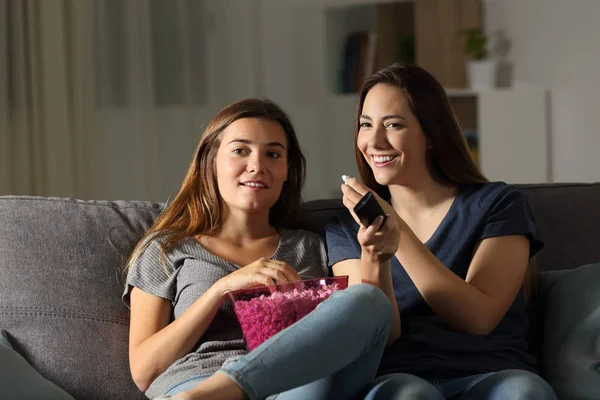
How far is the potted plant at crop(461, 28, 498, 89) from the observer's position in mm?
4703

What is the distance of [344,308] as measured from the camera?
161 cm

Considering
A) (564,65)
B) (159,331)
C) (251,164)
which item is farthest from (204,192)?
(564,65)

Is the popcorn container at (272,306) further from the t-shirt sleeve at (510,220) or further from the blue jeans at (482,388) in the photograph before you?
the t-shirt sleeve at (510,220)

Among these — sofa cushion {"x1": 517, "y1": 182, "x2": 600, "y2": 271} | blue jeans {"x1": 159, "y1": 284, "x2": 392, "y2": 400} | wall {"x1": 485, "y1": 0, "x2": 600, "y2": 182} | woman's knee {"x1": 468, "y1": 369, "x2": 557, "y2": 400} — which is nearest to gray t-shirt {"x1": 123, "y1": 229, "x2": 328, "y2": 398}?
blue jeans {"x1": 159, "y1": 284, "x2": 392, "y2": 400}

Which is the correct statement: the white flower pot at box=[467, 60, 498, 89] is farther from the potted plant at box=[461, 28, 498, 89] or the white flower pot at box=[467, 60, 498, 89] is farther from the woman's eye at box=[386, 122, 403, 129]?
the woman's eye at box=[386, 122, 403, 129]

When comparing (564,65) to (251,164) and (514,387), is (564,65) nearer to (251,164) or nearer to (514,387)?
(251,164)

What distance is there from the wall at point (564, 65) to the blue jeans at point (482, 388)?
3057 millimetres

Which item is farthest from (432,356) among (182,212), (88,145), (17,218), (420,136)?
(88,145)

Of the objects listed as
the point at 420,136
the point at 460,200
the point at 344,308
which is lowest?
the point at 344,308

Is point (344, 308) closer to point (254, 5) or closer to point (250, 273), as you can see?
point (250, 273)

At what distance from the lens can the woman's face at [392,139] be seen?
1.99 meters

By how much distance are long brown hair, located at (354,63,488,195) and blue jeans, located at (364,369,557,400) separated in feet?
1.64

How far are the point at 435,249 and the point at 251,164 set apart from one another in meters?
0.45

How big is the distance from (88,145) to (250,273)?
220 centimetres
